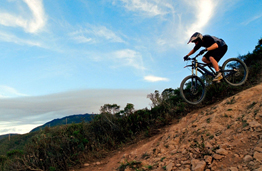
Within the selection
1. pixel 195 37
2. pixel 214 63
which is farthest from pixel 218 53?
pixel 195 37

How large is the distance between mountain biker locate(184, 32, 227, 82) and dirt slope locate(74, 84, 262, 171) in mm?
1425

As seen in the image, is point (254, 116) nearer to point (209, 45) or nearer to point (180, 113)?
point (209, 45)

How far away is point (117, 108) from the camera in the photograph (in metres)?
10.2

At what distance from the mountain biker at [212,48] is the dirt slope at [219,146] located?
142 cm

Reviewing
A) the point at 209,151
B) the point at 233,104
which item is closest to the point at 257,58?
the point at 233,104

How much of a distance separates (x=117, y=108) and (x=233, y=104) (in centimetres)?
580

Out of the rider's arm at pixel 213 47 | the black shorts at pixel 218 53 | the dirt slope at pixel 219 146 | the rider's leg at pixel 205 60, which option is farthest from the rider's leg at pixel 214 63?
the dirt slope at pixel 219 146

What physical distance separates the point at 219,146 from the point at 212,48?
4.06 metres

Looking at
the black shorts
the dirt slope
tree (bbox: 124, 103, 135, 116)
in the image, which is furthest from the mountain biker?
tree (bbox: 124, 103, 135, 116)

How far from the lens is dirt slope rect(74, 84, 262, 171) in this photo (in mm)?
3105

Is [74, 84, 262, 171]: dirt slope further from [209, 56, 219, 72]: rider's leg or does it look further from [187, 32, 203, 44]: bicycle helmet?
[187, 32, 203, 44]: bicycle helmet

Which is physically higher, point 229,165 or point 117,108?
point 117,108

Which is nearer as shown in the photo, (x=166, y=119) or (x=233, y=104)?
(x=233, y=104)

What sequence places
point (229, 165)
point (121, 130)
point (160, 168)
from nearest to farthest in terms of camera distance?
point (229, 165)
point (160, 168)
point (121, 130)
